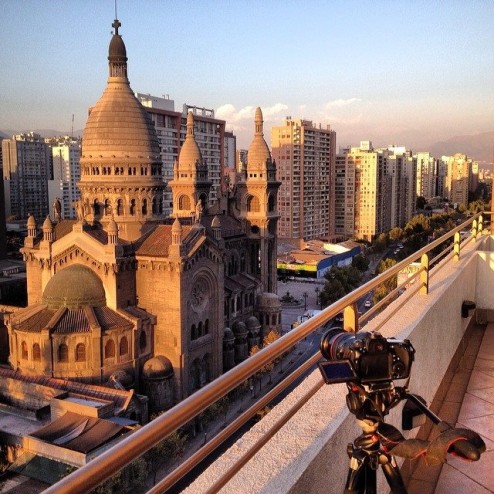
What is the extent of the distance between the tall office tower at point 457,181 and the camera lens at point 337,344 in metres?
103

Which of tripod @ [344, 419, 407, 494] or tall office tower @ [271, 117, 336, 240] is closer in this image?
tripod @ [344, 419, 407, 494]

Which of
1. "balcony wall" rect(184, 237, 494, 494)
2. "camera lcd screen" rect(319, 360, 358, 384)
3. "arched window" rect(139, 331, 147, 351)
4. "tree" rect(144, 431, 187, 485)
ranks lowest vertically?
"tree" rect(144, 431, 187, 485)

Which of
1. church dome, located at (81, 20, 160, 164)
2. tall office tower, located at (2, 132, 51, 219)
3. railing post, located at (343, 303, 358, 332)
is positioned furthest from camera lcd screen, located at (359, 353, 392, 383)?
tall office tower, located at (2, 132, 51, 219)

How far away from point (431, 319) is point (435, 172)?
113 meters

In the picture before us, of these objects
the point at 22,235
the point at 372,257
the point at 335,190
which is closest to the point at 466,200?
the point at 335,190

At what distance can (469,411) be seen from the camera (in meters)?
4.21

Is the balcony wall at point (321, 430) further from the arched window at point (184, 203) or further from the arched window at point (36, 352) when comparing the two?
the arched window at point (184, 203)

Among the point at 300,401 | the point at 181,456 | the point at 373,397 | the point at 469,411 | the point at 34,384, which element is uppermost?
the point at 373,397

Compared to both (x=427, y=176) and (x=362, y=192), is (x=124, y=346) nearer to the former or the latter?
(x=362, y=192)

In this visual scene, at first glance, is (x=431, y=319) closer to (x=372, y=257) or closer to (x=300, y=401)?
(x=300, y=401)

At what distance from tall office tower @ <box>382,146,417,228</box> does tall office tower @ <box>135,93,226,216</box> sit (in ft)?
69.7

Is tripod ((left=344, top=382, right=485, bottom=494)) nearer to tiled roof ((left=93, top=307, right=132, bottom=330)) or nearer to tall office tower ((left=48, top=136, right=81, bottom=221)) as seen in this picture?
tiled roof ((left=93, top=307, right=132, bottom=330))

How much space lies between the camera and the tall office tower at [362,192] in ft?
205

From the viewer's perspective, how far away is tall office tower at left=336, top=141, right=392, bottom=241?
205ft
